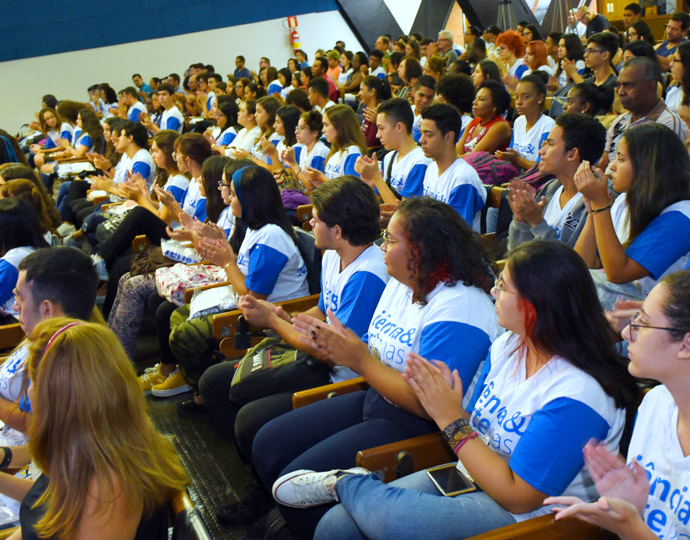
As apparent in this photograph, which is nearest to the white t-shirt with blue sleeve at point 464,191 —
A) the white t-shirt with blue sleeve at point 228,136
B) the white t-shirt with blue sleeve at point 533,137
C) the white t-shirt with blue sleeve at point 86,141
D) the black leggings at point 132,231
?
the white t-shirt with blue sleeve at point 533,137

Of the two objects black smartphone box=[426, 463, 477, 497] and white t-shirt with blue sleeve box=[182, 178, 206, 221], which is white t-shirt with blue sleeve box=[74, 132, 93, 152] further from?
black smartphone box=[426, 463, 477, 497]

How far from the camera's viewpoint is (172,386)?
347cm

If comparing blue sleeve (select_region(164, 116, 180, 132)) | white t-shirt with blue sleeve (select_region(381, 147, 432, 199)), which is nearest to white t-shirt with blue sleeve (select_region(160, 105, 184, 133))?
blue sleeve (select_region(164, 116, 180, 132))

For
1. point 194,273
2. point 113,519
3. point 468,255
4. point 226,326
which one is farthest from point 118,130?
point 113,519

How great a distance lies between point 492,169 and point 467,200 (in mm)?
488

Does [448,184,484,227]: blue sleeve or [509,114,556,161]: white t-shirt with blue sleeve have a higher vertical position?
[509,114,556,161]: white t-shirt with blue sleeve

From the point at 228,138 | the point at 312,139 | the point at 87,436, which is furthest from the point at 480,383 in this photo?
the point at 228,138

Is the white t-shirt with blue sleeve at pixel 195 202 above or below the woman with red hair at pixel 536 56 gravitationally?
below

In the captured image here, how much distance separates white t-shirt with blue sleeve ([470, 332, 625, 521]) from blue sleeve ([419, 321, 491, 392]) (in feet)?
0.68

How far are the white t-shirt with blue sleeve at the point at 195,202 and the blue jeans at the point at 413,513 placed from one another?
2780 millimetres

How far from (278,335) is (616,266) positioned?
1.26m

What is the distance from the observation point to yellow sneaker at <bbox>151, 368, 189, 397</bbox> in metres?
3.46

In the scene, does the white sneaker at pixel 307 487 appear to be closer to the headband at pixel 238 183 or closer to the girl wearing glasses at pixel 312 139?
the headband at pixel 238 183

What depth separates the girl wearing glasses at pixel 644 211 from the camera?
2.11 m
